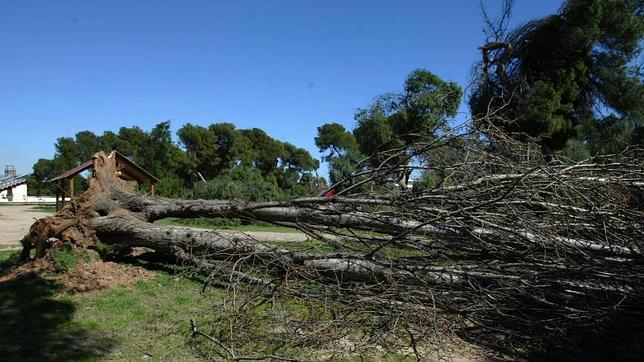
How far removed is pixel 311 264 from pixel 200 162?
1486 inches

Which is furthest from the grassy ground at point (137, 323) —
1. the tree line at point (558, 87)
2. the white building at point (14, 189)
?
the white building at point (14, 189)

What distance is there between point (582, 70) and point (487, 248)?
13.3 meters

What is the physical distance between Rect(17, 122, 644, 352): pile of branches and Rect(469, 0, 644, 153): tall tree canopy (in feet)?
30.6

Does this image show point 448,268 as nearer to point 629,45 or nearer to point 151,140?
point 629,45

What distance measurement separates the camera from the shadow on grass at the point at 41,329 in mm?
4156

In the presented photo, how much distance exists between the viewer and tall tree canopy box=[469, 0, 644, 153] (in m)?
14.4

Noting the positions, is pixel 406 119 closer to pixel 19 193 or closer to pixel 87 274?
pixel 87 274

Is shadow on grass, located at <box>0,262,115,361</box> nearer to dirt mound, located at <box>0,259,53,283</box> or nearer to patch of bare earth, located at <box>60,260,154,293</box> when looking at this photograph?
patch of bare earth, located at <box>60,260,154,293</box>

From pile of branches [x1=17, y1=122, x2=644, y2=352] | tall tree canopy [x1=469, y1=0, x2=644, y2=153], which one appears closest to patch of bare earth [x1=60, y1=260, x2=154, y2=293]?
pile of branches [x1=17, y1=122, x2=644, y2=352]

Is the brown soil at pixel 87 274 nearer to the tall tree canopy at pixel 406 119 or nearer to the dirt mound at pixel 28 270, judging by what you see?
the dirt mound at pixel 28 270

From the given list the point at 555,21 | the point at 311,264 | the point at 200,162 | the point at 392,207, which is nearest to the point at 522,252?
the point at 392,207

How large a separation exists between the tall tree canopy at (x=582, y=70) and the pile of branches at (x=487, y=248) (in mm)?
9341

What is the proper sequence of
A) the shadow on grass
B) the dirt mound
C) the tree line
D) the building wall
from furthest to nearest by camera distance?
the building wall < the tree line < the dirt mound < the shadow on grass

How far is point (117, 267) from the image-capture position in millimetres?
7359
